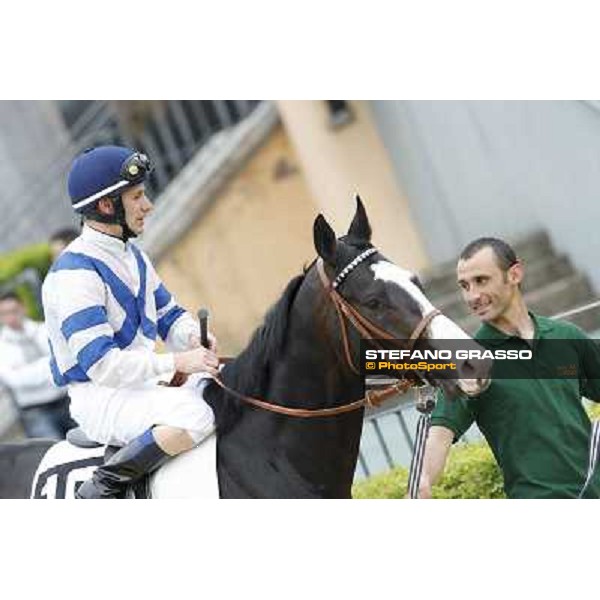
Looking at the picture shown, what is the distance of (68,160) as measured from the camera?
1060 centimetres

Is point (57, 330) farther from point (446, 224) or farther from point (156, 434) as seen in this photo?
point (446, 224)

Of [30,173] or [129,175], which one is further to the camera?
[30,173]

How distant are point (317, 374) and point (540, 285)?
1.14 metres

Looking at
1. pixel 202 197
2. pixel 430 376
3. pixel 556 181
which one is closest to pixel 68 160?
pixel 202 197

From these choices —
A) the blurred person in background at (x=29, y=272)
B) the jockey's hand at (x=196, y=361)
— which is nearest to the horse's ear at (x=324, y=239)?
the jockey's hand at (x=196, y=361)

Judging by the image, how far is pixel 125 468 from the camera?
5.89m

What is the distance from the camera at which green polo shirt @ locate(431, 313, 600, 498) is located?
584 cm

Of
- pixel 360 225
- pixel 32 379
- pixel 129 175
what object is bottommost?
pixel 360 225

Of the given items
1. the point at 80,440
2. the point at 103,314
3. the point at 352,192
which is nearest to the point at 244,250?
the point at 352,192

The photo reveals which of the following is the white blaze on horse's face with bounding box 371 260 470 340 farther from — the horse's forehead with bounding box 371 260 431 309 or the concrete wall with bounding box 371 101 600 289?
the concrete wall with bounding box 371 101 600 289

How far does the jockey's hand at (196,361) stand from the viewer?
5.78m

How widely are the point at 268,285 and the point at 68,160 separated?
3168 mm

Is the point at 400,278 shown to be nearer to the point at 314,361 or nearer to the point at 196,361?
the point at 314,361
